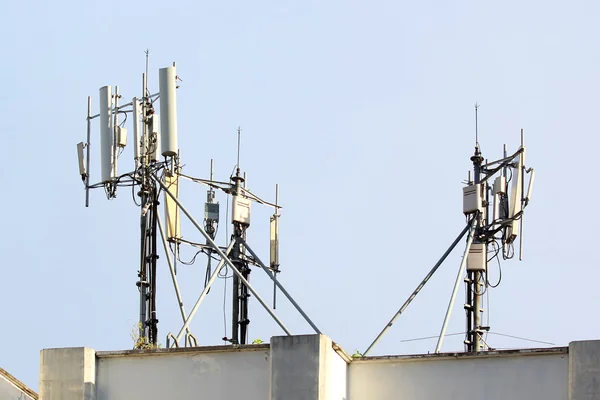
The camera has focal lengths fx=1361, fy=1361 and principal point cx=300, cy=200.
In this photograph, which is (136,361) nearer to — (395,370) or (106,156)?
(395,370)

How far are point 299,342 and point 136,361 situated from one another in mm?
2849

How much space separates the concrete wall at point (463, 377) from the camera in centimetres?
1925

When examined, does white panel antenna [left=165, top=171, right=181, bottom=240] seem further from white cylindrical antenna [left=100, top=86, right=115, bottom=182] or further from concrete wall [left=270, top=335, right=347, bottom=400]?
concrete wall [left=270, top=335, right=347, bottom=400]

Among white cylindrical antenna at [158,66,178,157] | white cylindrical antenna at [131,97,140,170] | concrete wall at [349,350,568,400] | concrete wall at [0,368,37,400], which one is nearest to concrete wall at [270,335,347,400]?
concrete wall at [349,350,568,400]

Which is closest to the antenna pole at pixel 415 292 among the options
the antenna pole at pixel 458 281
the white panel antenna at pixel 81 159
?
the antenna pole at pixel 458 281

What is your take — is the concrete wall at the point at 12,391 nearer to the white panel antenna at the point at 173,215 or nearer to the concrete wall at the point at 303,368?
the concrete wall at the point at 303,368

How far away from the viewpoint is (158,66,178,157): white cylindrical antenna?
24.7 metres

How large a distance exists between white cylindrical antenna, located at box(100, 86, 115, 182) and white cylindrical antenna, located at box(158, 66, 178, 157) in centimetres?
138

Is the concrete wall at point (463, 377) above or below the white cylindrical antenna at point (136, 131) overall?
below

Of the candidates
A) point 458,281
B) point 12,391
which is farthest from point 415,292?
point 12,391

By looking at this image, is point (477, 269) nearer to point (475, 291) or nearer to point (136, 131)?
point (475, 291)

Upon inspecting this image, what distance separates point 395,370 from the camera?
66.4 ft

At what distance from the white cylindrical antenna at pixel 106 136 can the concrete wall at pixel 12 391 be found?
17.3ft

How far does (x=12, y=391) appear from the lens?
21.7m
